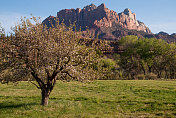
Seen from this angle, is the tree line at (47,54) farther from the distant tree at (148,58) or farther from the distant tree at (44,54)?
the distant tree at (148,58)

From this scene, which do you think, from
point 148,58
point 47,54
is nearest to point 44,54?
point 47,54

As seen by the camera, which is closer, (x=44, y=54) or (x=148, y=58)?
(x=44, y=54)

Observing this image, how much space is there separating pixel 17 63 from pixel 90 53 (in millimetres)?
5143

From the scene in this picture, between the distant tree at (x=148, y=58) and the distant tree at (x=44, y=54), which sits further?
the distant tree at (x=148, y=58)

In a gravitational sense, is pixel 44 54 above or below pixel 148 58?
below

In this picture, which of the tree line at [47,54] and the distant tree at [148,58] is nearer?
the tree line at [47,54]

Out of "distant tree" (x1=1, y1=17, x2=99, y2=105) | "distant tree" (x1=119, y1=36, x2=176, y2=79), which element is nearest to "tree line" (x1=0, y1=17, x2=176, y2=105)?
"distant tree" (x1=1, y1=17, x2=99, y2=105)

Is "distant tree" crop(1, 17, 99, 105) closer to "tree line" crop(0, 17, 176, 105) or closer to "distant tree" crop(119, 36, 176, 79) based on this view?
"tree line" crop(0, 17, 176, 105)

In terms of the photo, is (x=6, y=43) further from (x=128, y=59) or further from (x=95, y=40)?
(x=128, y=59)

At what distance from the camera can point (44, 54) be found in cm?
1102

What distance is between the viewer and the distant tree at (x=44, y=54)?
1101cm

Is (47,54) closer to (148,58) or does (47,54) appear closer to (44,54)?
(44,54)

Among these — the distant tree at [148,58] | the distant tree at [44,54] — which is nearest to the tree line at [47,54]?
the distant tree at [44,54]

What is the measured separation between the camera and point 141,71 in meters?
64.2
